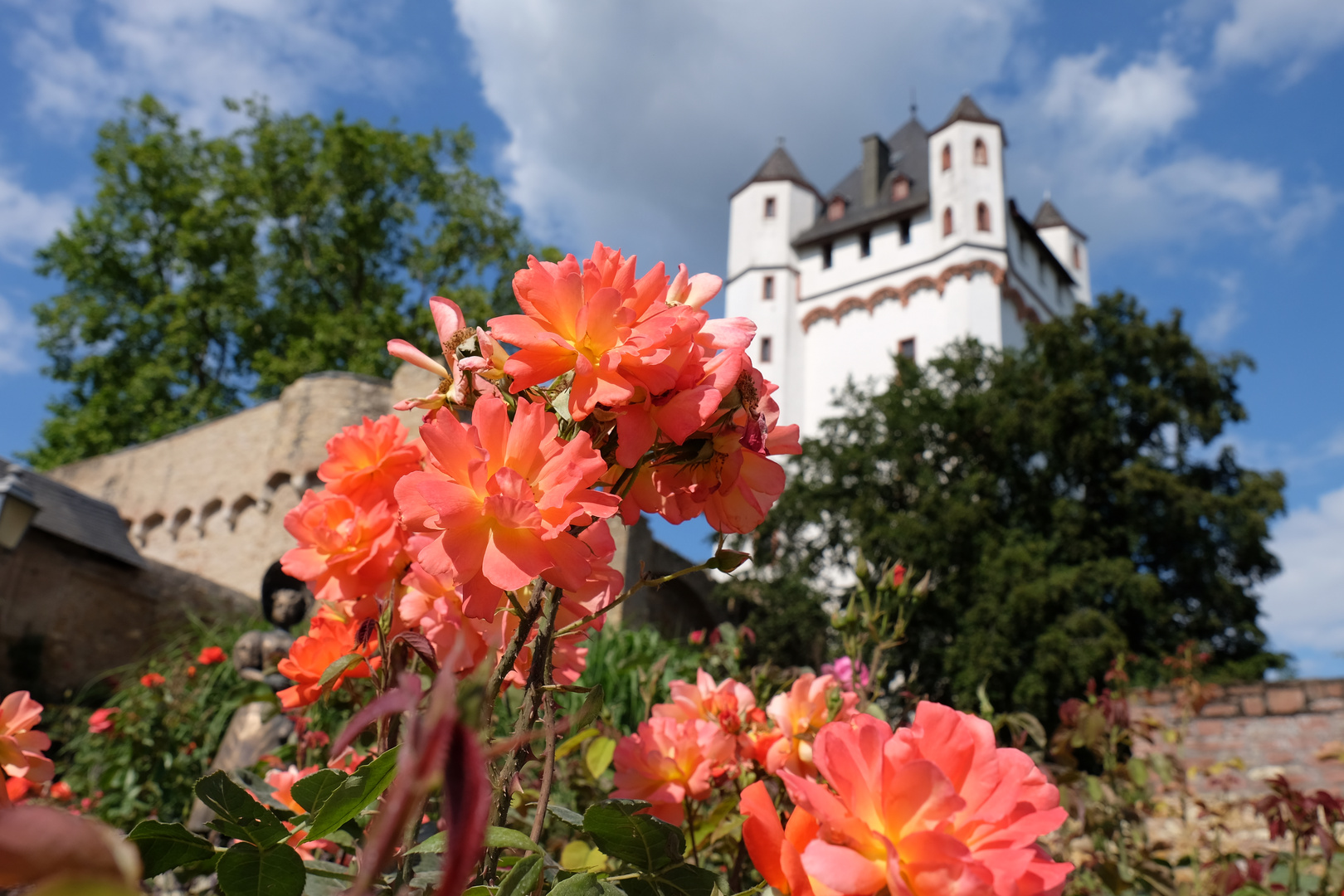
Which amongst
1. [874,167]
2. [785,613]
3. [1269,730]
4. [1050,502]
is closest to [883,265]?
[874,167]

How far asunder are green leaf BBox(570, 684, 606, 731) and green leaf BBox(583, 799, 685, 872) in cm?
6

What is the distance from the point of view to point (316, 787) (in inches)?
21.9

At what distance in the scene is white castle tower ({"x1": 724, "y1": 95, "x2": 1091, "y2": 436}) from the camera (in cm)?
2048

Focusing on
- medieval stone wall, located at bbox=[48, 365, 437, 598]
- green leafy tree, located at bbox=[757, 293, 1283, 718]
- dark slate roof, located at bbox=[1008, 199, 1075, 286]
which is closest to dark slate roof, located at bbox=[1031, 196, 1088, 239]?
dark slate roof, located at bbox=[1008, 199, 1075, 286]

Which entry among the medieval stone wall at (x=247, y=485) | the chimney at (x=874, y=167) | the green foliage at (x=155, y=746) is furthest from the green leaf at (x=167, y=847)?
the chimney at (x=874, y=167)

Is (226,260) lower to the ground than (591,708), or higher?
higher

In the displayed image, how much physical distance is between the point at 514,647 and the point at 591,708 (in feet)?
0.28

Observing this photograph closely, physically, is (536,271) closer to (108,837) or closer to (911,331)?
(108,837)

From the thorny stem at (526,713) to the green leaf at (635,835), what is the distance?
2.3 inches

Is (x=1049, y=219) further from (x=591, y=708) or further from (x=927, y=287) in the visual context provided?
(x=591, y=708)

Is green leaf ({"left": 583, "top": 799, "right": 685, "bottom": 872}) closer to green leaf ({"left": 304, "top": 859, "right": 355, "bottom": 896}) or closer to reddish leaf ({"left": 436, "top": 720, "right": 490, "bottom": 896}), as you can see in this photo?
green leaf ({"left": 304, "top": 859, "right": 355, "bottom": 896})

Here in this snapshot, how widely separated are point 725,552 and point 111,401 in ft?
70.3

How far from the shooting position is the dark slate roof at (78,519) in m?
7.76

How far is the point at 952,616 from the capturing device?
14406 millimetres
